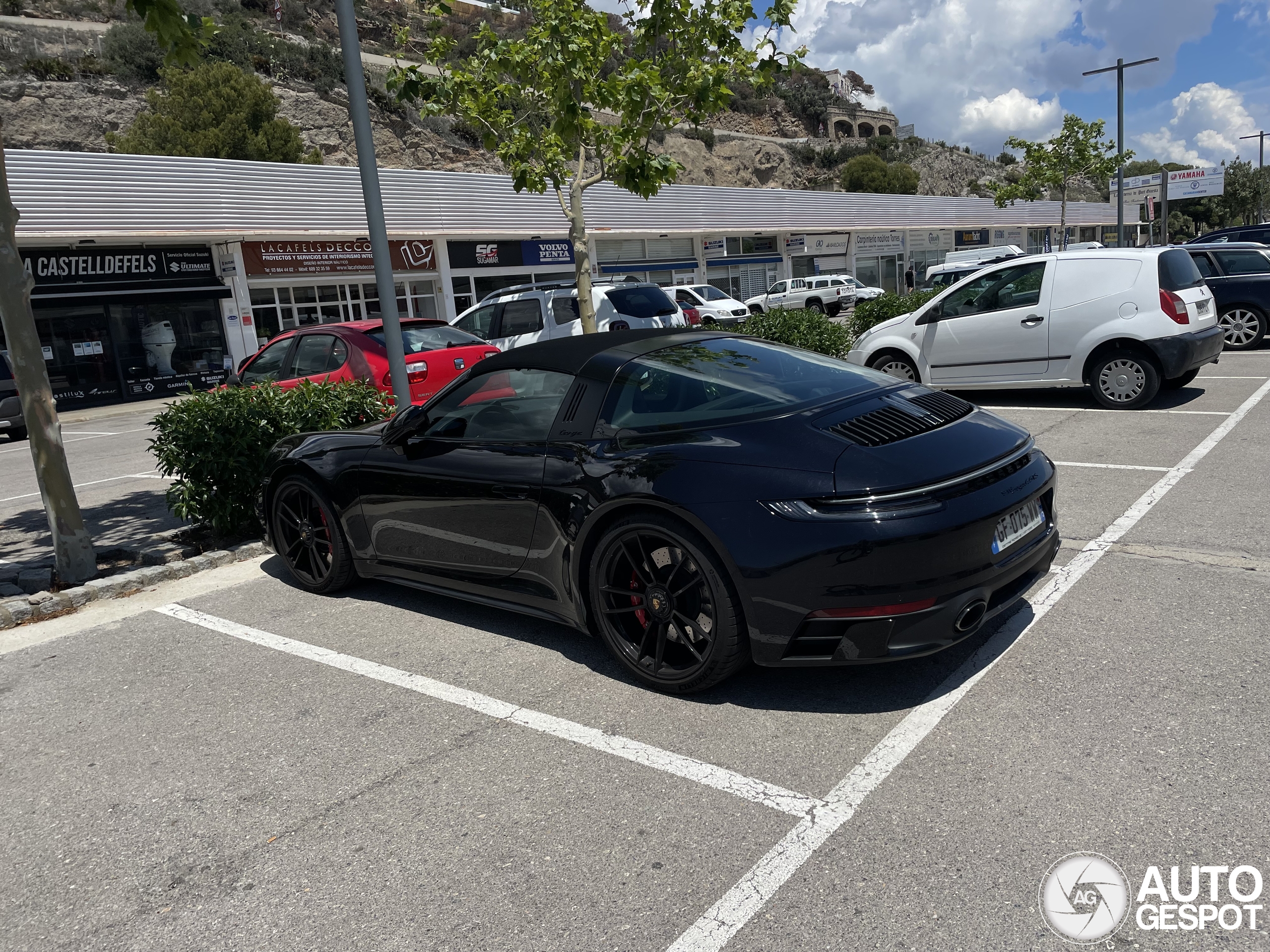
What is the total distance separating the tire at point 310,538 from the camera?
5.14 meters

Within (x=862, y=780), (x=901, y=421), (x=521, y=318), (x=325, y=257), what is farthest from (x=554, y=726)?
(x=325, y=257)

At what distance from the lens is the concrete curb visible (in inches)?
209

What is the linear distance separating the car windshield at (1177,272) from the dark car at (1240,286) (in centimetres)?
459

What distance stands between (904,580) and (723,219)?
35584 millimetres

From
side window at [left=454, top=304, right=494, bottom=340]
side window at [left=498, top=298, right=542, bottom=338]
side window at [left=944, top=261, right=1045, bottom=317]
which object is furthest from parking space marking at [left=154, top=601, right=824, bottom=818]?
side window at [left=454, top=304, right=494, bottom=340]

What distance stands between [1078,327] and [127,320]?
20670 millimetres

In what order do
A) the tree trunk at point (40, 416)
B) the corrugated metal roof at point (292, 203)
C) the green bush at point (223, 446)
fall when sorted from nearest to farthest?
the tree trunk at point (40, 416)
the green bush at point (223, 446)
the corrugated metal roof at point (292, 203)

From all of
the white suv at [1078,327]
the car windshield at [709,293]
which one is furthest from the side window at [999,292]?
the car windshield at [709,293]

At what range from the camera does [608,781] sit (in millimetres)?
3098

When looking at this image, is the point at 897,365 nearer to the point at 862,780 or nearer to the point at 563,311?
the point at 563,311

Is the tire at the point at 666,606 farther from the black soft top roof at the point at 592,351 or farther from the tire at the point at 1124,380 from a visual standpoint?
the tire at the point at 1124,380

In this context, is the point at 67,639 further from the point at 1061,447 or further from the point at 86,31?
the point at 86,31

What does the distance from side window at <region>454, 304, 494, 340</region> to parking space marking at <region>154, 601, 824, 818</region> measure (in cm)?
1025

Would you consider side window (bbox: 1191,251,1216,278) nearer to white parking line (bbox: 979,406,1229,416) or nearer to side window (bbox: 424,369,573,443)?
white parking line (bbox: 979,406,1229,416)
